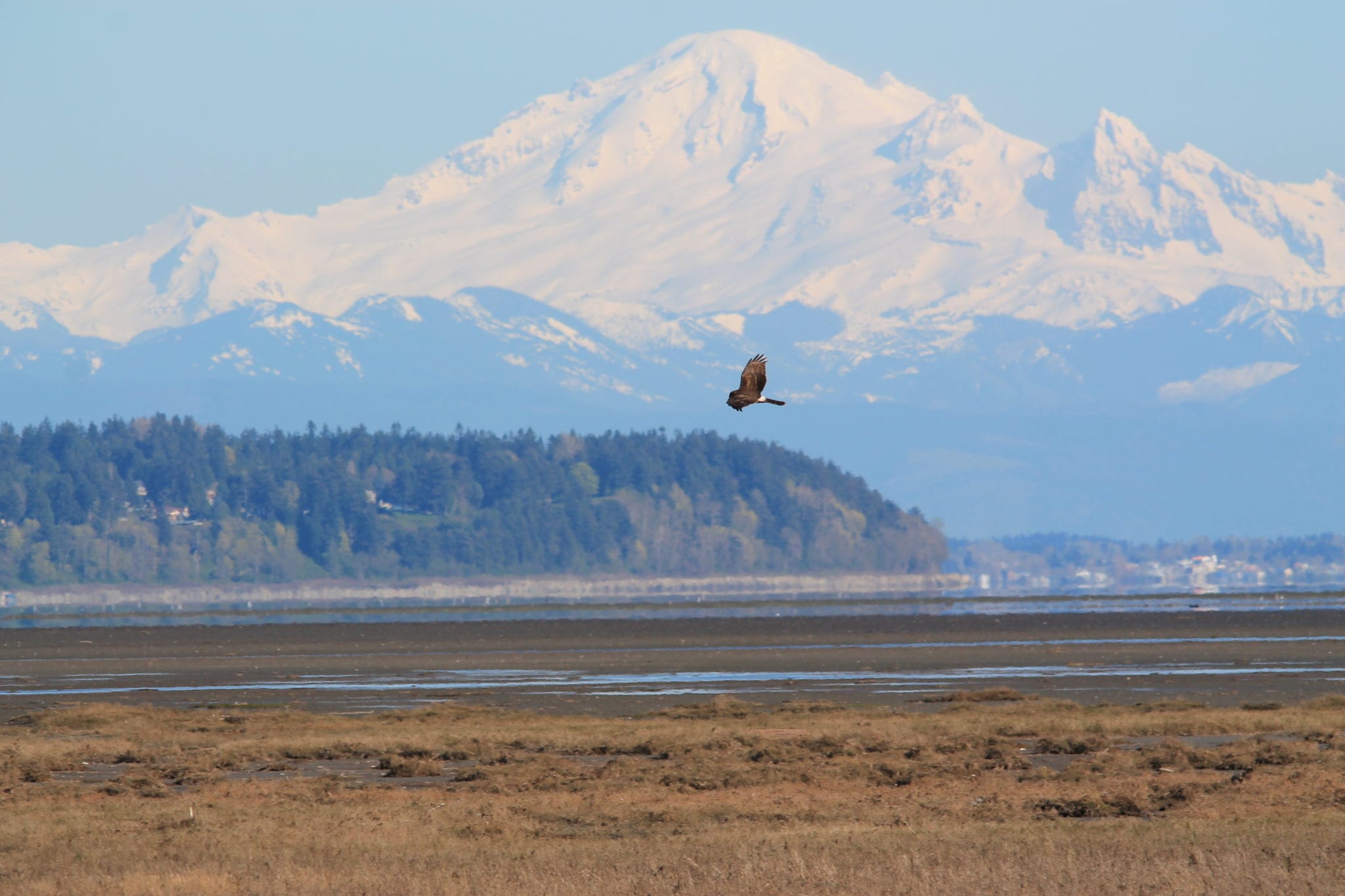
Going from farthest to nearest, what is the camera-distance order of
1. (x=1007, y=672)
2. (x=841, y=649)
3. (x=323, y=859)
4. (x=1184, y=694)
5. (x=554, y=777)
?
(x=841, y=649) → (x=1007, y=672) → (x=1184, y=694) → (x=554, y=777) → (x=323, y=859)

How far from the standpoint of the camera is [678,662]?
68.0m

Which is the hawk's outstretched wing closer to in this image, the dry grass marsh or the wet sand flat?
the dry grass marsh

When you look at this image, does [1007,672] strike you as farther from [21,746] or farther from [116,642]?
[116,642]

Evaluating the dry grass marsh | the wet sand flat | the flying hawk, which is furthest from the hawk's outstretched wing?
the wet sand flat

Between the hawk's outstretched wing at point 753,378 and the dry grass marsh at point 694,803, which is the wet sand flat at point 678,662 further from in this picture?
the hawk's outstretched wing at point 753,378

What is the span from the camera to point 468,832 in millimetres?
27062

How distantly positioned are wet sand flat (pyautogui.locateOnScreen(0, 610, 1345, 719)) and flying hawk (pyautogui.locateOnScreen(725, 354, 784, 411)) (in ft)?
77.4

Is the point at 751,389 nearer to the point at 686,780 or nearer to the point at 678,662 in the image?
the point at 686,780

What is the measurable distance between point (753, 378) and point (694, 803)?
8.26 m

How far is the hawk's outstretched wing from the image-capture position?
78.7 ft

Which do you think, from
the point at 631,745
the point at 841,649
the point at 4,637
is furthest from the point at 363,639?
the point at 631,745

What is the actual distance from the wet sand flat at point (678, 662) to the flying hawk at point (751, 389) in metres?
23.6

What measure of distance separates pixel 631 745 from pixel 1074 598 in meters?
130

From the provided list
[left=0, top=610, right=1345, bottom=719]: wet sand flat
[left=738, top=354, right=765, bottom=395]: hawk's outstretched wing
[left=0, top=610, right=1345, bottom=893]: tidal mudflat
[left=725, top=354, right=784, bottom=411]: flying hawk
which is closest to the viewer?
[left=0, top=610, right=1345, bottom=893]: tidal mudflat
